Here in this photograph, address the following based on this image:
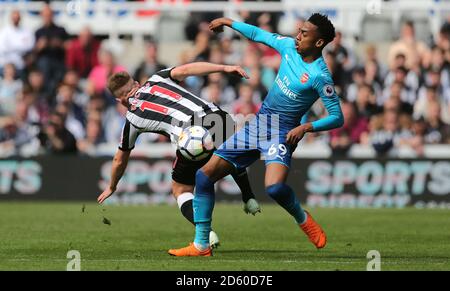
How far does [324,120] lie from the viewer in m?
11.8

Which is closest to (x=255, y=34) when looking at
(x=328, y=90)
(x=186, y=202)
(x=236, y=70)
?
(x=236, y=70)

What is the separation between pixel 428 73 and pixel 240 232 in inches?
312

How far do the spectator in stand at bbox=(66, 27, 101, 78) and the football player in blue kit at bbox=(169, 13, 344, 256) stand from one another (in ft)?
36.8

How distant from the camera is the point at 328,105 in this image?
1180 cm

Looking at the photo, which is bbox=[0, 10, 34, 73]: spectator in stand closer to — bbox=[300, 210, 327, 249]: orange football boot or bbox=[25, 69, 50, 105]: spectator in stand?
bbox=[25, 69, 50, 105]: spectator in stand


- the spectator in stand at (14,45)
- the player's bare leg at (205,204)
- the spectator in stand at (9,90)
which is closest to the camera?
the player's bare leg at (205,204)

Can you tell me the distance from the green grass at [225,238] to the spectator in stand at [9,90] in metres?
2.75

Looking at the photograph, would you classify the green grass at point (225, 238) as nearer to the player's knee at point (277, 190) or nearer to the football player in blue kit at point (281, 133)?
the football player in blue kit at point (281, 133)

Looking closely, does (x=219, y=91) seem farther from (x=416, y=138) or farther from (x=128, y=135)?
(x=128, y=135)

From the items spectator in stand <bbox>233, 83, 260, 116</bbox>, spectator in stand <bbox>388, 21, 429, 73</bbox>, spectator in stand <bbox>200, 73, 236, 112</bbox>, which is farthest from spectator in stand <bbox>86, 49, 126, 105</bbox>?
spectator in stand <bbox>388, 21, 429, 73</bbox>

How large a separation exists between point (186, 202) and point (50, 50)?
10857 mm

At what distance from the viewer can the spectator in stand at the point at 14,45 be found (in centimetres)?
2312

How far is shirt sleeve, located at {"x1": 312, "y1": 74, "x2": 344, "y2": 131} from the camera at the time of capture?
11711 mm

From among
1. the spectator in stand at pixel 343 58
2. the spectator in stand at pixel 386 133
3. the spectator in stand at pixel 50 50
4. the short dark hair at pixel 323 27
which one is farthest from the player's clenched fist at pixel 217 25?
the spectator in stand at pixel 50 50
